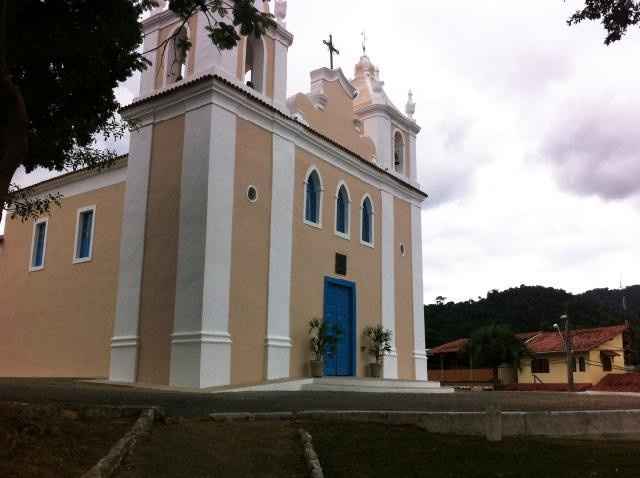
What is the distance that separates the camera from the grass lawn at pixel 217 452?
4602 mm

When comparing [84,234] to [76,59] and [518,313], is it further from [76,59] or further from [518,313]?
[518,313]

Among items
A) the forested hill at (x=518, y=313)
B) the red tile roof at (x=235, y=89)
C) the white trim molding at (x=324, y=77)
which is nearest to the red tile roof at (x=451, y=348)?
the forested hill at (x=518, y=313)

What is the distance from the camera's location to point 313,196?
16.6 metres

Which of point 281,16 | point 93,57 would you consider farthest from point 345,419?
point 281,16

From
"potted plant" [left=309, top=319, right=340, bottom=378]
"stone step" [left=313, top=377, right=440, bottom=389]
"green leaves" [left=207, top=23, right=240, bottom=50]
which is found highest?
"green leaves" [left=207, top=23, right=240, bottom=50]

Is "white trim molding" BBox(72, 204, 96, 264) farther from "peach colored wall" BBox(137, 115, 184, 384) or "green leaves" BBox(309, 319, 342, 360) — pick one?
"green leaves" BBox(309, 319, 342, 360)

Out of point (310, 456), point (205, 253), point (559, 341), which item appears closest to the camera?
point (310, 456)

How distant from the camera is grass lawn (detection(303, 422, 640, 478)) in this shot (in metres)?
4.83

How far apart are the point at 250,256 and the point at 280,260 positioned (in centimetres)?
100

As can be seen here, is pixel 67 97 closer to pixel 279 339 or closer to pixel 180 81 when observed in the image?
pixel 180 81

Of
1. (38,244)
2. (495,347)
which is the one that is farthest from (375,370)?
(495,347)

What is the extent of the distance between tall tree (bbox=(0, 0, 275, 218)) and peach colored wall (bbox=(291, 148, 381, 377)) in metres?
6.54

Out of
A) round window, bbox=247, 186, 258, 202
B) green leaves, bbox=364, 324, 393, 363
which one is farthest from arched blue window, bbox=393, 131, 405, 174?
round window, bbox=247, 186, 258, 202

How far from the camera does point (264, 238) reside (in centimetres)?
1443
